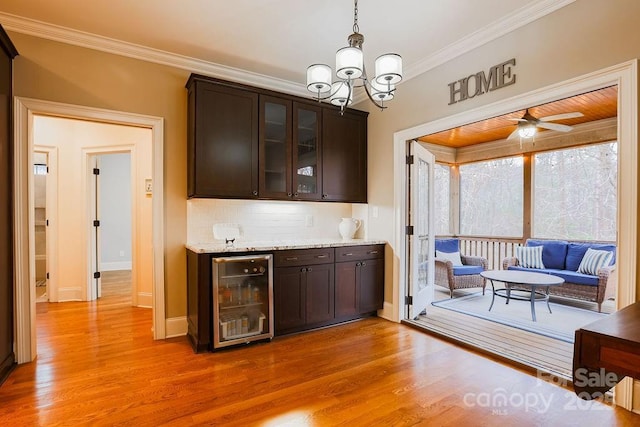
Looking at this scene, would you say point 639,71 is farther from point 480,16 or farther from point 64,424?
point 64,424

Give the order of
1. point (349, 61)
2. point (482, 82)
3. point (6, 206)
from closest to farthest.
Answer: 1. point (349, 61)
2. point (6, 206)
3. point (482, 82)

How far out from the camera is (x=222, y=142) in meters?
3.32

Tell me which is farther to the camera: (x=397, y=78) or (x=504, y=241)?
(x=504, y=241)

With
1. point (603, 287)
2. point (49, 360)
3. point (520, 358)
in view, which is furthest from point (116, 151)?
point (603, 287)

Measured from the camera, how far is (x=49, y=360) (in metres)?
2.82

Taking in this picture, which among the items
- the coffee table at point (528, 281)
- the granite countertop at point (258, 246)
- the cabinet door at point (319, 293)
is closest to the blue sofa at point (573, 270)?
the coffee table at point (528, 281)

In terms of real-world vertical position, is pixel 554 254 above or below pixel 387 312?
Answer: above

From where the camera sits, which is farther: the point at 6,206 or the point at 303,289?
the point at 303,289

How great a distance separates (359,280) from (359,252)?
0.32m

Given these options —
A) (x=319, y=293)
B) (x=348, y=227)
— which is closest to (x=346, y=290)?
(x=319, y=293)

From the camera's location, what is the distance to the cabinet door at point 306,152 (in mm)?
3727

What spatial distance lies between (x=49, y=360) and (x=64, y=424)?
3.78 feet

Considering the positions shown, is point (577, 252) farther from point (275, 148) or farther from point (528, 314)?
point (275, 148)

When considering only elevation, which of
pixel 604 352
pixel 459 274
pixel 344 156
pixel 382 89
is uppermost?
pixel 382 89
